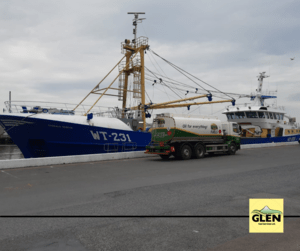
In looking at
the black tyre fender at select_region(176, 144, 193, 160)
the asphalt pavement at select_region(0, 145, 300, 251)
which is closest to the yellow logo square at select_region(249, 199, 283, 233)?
the asphalt pavement at select_region(0, 145, 300, 251)

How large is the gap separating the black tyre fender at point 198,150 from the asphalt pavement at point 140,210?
18.6ft

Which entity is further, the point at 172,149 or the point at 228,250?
the point at 172,149

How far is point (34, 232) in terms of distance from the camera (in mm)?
4230

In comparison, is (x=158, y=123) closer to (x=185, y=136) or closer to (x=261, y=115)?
(x=185, y=136)

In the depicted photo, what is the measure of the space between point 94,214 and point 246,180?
18.1 ft

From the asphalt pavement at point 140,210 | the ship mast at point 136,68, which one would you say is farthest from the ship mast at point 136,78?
the asphalt pavement at point 140,210

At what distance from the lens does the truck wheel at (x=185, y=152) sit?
14978 millimetres

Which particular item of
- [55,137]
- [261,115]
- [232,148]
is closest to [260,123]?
[261,115]

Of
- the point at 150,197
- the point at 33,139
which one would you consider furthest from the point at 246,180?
the point at 33,139

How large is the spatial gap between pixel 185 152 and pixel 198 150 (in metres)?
1.01

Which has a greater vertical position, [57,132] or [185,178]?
[57,132]

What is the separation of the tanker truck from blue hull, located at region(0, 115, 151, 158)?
3637mm

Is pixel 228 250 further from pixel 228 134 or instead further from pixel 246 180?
pixel 228 134

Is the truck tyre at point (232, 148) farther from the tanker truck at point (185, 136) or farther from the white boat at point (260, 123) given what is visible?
the white boat at point (260, 123)
